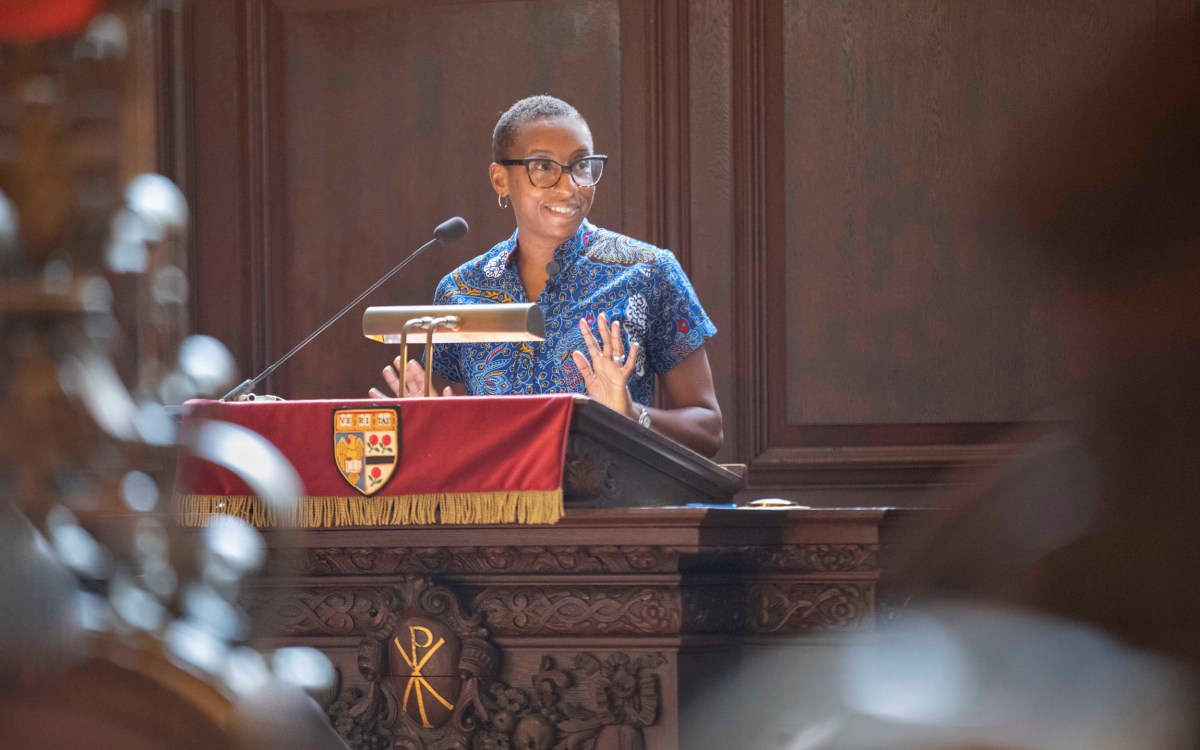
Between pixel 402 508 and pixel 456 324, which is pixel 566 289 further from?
pixel 402 508

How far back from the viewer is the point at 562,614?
Answer: 8.80ft

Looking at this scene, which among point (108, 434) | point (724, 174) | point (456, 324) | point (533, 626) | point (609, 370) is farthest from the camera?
point (724, 174)

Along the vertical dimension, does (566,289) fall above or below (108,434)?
above

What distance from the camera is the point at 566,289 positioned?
355 cm

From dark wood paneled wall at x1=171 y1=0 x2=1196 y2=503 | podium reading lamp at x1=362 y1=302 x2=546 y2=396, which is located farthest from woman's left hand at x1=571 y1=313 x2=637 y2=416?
dark wood paneled wall at x1=171 y1=0 x2=1196 y2=503

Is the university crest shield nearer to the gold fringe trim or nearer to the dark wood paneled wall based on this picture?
the gold fringe trim

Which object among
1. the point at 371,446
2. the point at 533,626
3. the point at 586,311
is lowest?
the point at 533,626

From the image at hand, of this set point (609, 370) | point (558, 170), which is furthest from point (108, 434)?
point (558, 170)

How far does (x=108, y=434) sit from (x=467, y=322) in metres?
2.07

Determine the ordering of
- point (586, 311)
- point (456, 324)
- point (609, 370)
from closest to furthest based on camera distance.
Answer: point (456, 324) → point (609, 370) → point (586, 311)

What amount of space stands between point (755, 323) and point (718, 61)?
882 mm

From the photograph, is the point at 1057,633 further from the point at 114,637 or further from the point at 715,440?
the point at 715,440

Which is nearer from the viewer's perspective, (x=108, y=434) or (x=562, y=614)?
(x=108, y=434)

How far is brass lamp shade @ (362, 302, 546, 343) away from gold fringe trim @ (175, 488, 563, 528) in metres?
0.36
